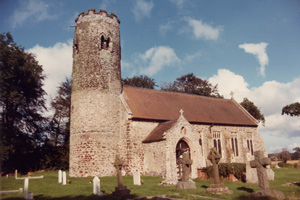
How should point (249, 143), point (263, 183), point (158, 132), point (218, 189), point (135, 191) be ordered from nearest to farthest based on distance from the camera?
1. point (263, 183)
2. point (218, 189)
3. point (135, 191)
4. point (158, 132)
5. point (249, 143)

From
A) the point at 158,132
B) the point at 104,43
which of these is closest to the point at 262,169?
the point at 158,132

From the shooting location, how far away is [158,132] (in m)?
19.4

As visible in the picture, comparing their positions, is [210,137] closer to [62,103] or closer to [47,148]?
[47,148]

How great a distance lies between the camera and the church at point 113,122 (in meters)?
18.7

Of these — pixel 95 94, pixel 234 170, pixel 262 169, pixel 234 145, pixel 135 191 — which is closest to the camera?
pixel 262 169

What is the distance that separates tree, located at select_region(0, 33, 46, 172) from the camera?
22156 mm

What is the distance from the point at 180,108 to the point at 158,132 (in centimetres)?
608

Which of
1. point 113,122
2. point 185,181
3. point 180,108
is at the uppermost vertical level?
point 180,108

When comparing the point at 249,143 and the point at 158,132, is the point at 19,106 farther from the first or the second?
the point at 249,143

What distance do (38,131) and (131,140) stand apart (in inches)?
516

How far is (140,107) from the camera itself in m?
22.0

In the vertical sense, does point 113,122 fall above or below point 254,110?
below

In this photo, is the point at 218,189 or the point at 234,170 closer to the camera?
the point at 218,189

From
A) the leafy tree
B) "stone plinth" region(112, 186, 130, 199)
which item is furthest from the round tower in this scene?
the leafy tree
